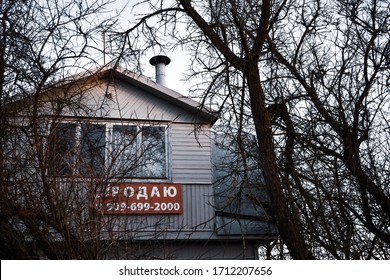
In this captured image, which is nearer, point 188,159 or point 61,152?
point 61,152

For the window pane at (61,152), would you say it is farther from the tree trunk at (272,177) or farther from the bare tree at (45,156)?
the tree trunk at (272,177)

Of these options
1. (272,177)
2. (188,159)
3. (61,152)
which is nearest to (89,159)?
(61,152)

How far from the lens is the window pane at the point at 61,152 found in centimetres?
531

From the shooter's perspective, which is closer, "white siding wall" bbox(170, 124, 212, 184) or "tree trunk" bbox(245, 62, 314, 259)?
"tree trunk" bbox(245, 62, 314, 259)

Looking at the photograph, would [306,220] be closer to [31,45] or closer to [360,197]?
[360,197]

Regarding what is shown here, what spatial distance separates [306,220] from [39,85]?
425cm

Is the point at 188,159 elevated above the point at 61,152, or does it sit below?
above

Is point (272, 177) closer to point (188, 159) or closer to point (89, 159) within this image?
point (89, 159)

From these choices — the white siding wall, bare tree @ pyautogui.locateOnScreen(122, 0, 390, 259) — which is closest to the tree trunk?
bare tree @ pyautogui.locateOnScreen(122, 0, 390, 259)

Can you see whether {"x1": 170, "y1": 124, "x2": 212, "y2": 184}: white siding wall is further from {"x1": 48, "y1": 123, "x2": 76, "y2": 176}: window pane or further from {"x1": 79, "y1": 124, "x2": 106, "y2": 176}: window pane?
{"x1": 48, "y1": 123, "x2": 76, "y2": 176}: window pane

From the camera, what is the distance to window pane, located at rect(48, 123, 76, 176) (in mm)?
5312

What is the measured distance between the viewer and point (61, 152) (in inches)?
220

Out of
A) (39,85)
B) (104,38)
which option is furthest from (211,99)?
(39,85)

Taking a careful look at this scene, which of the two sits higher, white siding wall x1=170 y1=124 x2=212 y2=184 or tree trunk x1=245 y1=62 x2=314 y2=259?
white siding wall x1=170 y1=124 x2=212 y2=184
